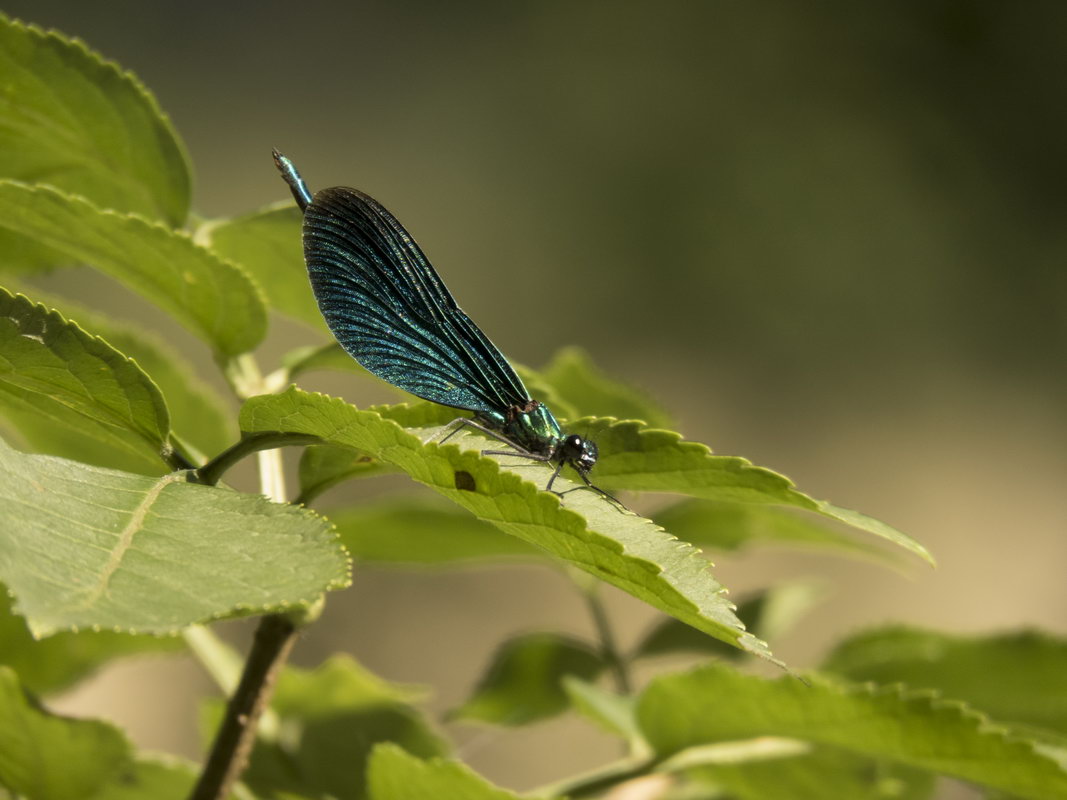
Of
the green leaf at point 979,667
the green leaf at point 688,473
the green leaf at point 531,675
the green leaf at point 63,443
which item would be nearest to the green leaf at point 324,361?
the green leaf at point 63,443

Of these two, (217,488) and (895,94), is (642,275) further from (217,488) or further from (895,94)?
(217,488)

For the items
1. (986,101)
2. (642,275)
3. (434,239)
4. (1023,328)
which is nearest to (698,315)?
(642,275)

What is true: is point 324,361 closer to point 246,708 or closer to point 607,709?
point 246,708

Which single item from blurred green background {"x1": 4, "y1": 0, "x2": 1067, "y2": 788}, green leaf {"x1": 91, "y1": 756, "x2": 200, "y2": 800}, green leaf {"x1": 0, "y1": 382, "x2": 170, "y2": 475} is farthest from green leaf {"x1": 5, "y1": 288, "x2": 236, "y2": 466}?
blurred green background {"x1": 4, "y1": 0, "x2": 1067, "y2": 788}

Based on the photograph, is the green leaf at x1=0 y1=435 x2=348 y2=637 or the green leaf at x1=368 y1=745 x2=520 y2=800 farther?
the green leaf at x1=368 y1=745 x2=520 y2=800

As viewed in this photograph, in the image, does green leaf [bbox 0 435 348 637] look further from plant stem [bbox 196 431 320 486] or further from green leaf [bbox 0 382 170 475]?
green leaf [bbox 0 382 170 475]
